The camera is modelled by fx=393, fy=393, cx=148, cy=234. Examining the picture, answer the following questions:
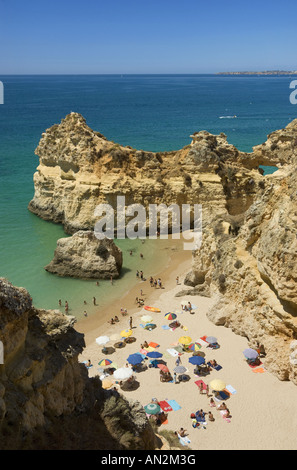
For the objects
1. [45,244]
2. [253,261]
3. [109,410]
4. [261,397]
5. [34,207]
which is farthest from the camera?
[34,207]

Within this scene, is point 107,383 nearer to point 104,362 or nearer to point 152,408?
point 104,362

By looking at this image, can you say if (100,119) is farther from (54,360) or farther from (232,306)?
(54,360)

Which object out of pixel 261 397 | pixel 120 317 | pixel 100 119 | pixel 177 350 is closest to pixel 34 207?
pixel 120 317

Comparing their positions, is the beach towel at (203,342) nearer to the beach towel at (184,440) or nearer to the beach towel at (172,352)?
the beach towel at (172,352)

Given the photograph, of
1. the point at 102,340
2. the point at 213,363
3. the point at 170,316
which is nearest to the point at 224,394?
the point at 213,363

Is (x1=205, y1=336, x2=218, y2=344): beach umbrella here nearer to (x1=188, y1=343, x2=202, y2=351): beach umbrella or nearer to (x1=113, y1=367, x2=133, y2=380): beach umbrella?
(x1=188, y1=343, x2=202, y2=351): beach umbrella

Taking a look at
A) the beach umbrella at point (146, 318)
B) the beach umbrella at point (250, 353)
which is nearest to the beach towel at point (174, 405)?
the beach umbrella at point (250, 353)

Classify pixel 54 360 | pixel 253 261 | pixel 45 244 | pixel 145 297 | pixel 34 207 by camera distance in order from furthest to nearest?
pixel 34 207 → pixel 45 244 → pixel 145 297 → pixel 253 261 → pixel 54 360

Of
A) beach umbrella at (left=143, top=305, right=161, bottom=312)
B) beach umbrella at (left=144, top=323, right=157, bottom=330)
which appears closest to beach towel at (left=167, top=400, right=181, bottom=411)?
beach umbrella at (left=144, top=323, right=157, bottom=330)
